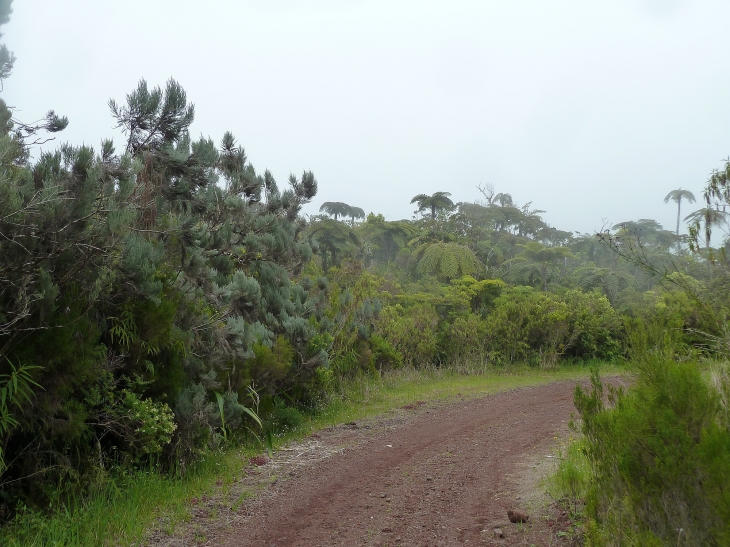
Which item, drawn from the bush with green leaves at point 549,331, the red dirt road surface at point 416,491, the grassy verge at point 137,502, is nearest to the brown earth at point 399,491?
the red dirt road surface at point 416,491

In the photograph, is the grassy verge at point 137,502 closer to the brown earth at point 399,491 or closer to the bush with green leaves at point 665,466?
the brown earth at point 399,491

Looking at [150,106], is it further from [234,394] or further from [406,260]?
[406,260]

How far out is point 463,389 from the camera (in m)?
13.0

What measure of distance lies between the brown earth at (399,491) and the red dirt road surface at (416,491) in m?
0.01

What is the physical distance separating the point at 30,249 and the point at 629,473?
4.31 m

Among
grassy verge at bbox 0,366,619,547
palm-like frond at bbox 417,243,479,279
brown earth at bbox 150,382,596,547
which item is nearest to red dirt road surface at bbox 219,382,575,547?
brown earth at bbox 150,382,596,547

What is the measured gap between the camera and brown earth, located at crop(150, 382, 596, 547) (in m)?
4.62

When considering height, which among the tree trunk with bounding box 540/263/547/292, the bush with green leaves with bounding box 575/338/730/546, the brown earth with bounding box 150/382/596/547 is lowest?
the brown earth with bounding box 150/382/596/547

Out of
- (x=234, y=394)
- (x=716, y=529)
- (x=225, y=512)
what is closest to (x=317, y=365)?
(x=234, y=394)

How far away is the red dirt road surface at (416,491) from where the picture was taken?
4.62 meters

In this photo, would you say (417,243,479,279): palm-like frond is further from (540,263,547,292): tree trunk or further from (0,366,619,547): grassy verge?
(0,366,619,547): grassy verge

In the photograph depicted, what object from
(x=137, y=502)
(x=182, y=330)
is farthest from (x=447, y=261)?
(x=137, y=502)

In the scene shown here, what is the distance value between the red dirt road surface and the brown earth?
0.03 feet

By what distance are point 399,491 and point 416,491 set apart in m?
0.17
